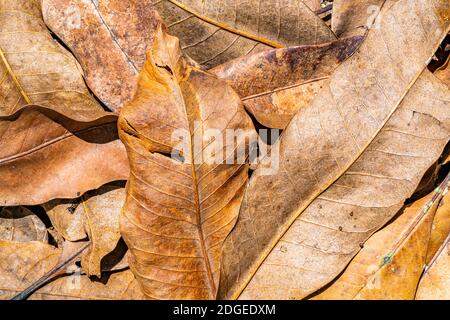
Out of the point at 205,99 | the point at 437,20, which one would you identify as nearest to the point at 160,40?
the point at 205,99

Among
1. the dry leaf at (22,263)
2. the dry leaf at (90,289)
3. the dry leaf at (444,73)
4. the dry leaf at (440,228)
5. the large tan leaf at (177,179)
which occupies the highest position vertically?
the dry leaf at (444,73)

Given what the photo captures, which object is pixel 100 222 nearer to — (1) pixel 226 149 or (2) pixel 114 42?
(1) pixel 226 149

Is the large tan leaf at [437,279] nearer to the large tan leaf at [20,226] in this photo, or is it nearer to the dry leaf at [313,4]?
the dry leaf at [313,4]

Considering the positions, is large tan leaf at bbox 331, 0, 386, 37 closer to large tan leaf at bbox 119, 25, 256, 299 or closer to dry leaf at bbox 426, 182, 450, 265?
large tan leaf at bbox 119, 25, 256, 299

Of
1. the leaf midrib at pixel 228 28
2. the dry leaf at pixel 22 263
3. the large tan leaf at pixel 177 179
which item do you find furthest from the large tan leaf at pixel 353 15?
the dry leaf at pixel 22 263

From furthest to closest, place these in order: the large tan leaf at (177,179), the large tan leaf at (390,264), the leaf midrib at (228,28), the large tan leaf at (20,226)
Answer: the large tan leaf at (20,226) → the leaf midrib at (228,28) → the large tan leaf at (390,264) → the large tan leaf at (177,179)

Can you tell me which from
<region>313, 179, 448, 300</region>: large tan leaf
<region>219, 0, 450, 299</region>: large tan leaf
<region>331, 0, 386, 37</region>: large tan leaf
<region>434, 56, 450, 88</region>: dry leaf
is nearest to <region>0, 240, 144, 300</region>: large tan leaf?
<region>219, 0, 450, 299</region>: large tan leaf
